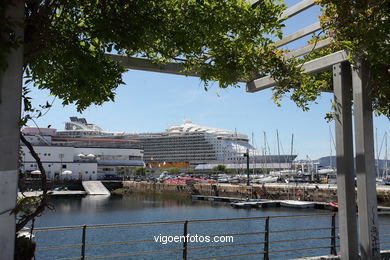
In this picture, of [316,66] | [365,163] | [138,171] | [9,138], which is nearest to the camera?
[9,138]

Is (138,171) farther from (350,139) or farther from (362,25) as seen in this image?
(362,25)

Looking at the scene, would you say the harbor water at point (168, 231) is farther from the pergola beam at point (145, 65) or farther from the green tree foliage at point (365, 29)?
the green tree foliage at point (365, 29)

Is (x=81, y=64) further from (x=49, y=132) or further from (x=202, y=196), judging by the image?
(x=49, y=132)

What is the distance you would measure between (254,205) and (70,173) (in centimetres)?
2286

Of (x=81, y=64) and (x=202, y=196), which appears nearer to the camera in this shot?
(x=81, y=64)

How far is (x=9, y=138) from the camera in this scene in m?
1.61

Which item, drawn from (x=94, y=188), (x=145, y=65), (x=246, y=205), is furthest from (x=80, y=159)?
(x=145, y=65)

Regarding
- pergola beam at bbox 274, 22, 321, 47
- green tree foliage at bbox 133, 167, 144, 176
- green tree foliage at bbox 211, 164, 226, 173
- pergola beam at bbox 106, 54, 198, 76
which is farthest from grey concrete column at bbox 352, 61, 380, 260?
green tree foliage at bbox 211, 164, 226, 173

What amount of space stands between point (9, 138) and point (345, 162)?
118 inches

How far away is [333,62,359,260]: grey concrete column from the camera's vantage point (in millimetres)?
3488

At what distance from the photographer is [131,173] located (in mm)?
55156

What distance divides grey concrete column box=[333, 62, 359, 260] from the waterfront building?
37.2m

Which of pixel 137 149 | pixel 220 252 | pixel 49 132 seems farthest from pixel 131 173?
pixel 220 252

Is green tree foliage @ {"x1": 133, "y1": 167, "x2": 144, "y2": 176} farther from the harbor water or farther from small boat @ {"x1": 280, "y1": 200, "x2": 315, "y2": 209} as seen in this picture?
small boat @ {"x1": 280, "y1": 200, "x2": 315, "y2": 209}
